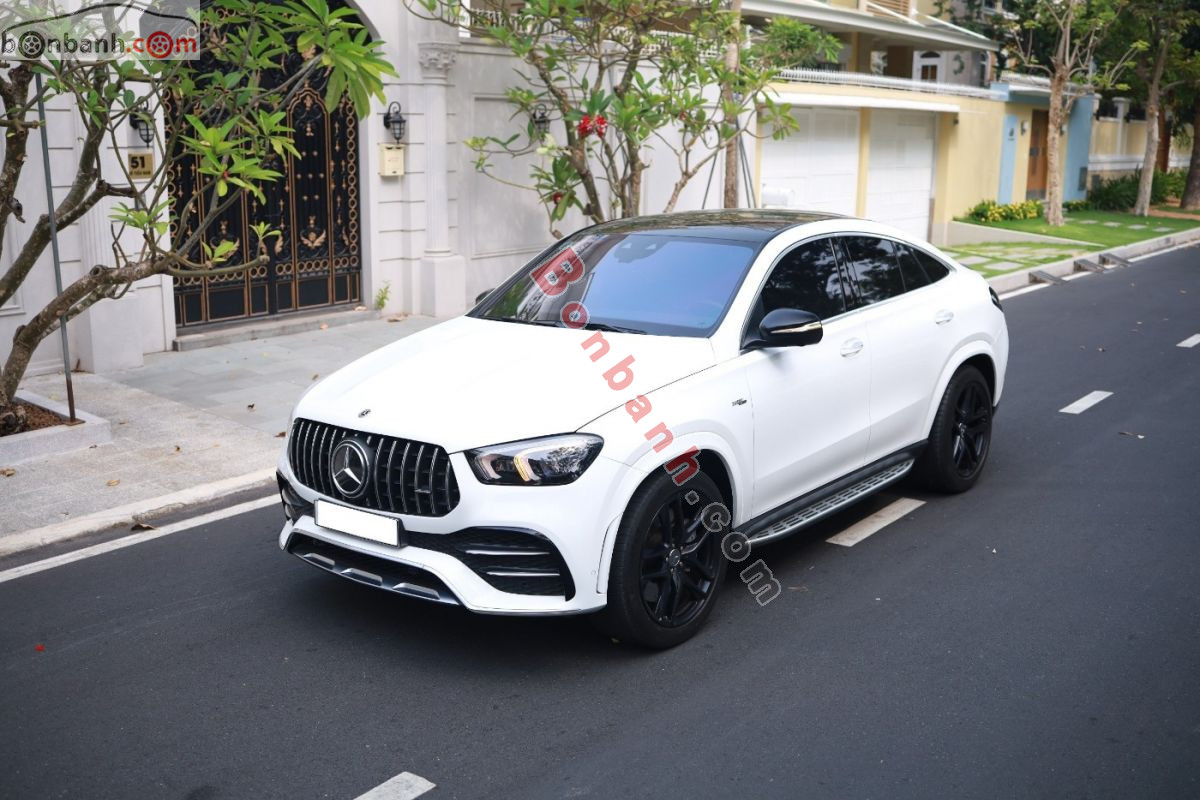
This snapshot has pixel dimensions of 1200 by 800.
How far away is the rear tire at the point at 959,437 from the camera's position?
6.88m

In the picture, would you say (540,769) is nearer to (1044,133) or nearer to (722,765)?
(722,765)

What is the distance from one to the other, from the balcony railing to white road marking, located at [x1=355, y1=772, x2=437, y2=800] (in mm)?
15739

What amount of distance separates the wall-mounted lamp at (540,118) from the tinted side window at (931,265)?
761cm

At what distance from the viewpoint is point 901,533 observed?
21.4 ft

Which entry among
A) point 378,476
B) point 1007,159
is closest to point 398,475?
point 378,476

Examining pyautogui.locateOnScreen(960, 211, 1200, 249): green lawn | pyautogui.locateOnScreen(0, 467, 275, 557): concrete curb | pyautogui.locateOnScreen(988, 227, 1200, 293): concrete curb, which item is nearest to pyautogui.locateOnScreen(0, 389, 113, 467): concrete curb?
pyautogui.locateOnScreen(0, 467, 275, 557): concrete curb

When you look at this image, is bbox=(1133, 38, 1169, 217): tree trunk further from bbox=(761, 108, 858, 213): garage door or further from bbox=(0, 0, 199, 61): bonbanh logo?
bbox=(0, 0, 199, 61): bonbanh logo

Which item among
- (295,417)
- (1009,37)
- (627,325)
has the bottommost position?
(295,417)

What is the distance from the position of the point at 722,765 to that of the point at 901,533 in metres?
2.74

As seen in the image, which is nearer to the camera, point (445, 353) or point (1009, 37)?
point (445, 353)

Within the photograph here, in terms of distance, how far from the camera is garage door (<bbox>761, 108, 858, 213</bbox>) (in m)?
19.5

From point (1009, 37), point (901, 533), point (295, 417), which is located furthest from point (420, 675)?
point (1009, 37)

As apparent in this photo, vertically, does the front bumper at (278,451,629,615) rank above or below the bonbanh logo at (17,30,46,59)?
below

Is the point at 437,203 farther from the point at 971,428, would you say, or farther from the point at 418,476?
the point at 418,476
